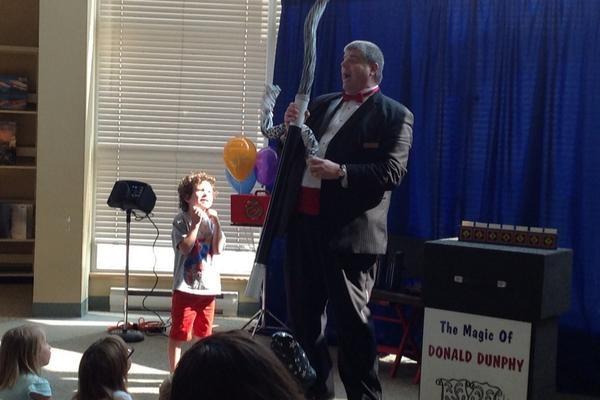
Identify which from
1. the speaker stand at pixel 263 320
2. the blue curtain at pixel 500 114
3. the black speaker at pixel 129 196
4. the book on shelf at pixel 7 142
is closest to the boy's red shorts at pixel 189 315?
the speaker stand at pixel 263 320

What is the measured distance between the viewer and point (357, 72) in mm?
3613

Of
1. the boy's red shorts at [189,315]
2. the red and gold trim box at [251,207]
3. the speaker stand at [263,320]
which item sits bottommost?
the speaker stand at [263,320]

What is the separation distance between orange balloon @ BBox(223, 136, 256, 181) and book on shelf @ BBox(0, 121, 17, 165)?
93.2 inches

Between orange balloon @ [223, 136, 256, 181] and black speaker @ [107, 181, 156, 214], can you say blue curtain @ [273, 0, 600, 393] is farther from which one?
black speaker @ [107, 181, 156, 214]

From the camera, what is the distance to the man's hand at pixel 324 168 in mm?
3439

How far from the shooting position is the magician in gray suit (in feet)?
11.7

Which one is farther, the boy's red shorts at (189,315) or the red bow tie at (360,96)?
the boy's red shorts at (189,315)

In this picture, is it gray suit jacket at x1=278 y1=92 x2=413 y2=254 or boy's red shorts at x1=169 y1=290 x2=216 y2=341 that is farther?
boy's red shorts at x1=169 y1=290 x2=216 y2=341

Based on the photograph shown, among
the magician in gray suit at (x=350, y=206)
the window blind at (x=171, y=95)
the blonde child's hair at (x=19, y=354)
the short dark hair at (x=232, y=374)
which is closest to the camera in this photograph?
the short dark hair at (x=232, y=374)

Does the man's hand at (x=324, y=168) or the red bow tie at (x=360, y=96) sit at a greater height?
the red bow tie at (x=360, y=96)

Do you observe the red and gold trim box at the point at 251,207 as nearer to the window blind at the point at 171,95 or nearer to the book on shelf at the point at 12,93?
the window blind at the point at 171,95

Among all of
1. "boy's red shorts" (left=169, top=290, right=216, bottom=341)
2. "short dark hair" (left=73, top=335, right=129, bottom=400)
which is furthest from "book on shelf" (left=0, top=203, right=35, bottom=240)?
"short dark hair" (left=73, top=335, right=129, bottom=400)

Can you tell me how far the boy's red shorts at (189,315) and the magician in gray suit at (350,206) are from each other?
490 millimetres

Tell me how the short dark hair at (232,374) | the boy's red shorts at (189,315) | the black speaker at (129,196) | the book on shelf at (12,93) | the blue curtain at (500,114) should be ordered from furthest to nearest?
the book on shelf at (12,93) → the black speaker at (129,196) → the blue curtain at (500,114) → the boy's red shorts at (189,315) → the short dark hair at (232,374)
